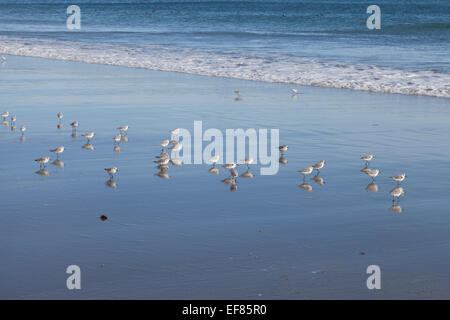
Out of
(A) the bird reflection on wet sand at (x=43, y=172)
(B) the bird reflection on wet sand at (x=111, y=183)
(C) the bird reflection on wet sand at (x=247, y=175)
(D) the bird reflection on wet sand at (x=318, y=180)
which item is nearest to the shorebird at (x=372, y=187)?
(D) the bird reflection on wet sand at (x=318, y=180)

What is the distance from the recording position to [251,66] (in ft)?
77.9

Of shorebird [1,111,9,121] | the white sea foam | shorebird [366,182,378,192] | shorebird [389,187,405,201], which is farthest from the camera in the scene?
the white sea foam

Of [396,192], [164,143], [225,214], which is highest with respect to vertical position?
[164,143]

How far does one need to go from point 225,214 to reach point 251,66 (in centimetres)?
1603

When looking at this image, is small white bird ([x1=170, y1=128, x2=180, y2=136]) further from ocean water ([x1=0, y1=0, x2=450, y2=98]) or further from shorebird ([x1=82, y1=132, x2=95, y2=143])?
ocean water ([x1=0, y1=0, x2=450, y2=98])

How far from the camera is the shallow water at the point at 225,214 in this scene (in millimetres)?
6266

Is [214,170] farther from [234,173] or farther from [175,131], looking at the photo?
[175,131]

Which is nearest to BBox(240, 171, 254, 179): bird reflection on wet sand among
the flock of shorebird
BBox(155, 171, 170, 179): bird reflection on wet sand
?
the flock of shorebird

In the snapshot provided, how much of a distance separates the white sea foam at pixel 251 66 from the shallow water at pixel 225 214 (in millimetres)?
4431

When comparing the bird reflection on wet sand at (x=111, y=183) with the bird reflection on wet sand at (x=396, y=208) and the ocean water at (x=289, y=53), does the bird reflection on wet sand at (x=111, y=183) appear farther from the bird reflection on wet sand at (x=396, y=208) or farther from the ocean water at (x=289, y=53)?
the ocean water at (x=289, y=53)

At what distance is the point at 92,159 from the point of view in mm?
10734

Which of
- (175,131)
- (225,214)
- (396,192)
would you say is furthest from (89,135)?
(396,192)

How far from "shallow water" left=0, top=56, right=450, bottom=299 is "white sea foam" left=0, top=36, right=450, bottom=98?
4.43 metres

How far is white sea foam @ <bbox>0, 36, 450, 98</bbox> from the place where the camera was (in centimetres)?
1906
